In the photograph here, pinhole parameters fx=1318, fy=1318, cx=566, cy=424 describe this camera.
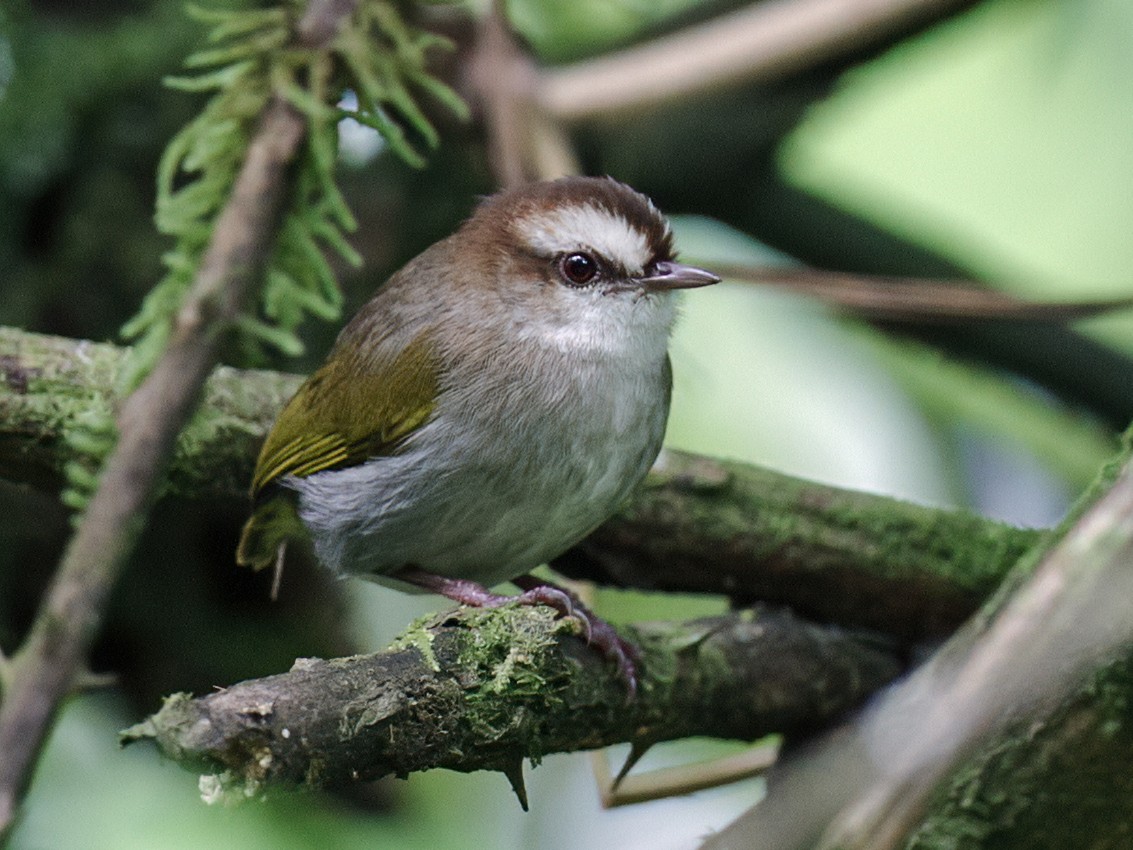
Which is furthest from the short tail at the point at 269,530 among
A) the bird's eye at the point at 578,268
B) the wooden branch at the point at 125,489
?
the bird's eye at the point at 578,268

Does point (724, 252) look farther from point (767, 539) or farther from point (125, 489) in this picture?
point (125, 489)

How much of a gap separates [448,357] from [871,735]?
1.34 meters

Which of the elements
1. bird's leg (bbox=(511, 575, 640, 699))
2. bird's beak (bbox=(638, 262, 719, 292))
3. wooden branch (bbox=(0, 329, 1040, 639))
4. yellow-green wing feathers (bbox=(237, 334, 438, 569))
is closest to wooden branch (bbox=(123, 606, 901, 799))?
bird's leg (bbox=(511, 575, 640, 699))

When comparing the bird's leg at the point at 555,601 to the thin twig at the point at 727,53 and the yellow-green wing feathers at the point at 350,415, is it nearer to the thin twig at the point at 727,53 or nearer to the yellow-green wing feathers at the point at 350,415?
the yellow-green wing feathers at the point at 350,415

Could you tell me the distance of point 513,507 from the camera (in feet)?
9.95

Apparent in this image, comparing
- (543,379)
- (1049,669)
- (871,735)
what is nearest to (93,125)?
(543,379)

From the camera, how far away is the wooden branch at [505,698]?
1831mm

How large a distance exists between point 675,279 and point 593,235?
23 cm

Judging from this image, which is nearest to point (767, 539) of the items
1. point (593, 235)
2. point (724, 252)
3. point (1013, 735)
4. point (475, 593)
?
point (475, 593)

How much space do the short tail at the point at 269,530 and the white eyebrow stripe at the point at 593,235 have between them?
0.93 meters

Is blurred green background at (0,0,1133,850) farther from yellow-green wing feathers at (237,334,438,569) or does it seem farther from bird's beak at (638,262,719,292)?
bird's beak at (638,262,719,292)

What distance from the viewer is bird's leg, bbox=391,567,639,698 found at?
112 inches

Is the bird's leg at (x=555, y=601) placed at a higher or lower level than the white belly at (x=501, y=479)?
lower

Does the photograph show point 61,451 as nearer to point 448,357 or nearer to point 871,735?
point 448,357
